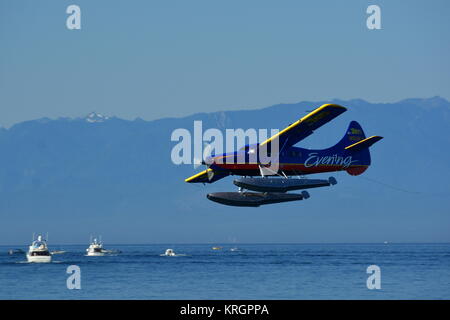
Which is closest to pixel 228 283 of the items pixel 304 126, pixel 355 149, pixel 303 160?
pixel 355 149

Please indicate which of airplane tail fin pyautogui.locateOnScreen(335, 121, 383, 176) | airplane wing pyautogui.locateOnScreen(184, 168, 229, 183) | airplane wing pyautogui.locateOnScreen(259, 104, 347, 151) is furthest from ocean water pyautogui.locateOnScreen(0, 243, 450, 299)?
airplane wing pyautogui.locateOnScreen(259, 104, 347, 151)

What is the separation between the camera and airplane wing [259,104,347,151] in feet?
178

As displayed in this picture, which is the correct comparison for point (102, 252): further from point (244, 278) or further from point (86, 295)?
point (86, 295)

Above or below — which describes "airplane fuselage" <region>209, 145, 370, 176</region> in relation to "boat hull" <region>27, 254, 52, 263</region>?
above

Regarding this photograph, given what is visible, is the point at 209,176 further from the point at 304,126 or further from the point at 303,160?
the point at 304,126

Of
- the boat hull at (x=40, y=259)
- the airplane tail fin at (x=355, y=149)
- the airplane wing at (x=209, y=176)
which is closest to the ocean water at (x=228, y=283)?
the boat hull at (x=40, y=259)

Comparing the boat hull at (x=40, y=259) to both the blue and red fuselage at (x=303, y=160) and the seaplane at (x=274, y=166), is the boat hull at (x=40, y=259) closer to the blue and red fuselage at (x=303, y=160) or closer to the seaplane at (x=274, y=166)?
the seaplane at (x=274, y=166)

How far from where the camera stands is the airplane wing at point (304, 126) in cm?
5419

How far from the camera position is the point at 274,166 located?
55688 mm

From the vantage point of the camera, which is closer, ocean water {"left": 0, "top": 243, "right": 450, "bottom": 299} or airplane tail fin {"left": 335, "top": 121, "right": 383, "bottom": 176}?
airplane tail fin {"left": 335, "top": 121, "right": 383, "bottom": 176}

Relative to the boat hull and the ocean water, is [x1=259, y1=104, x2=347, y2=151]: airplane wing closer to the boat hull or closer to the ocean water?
the ocean water
